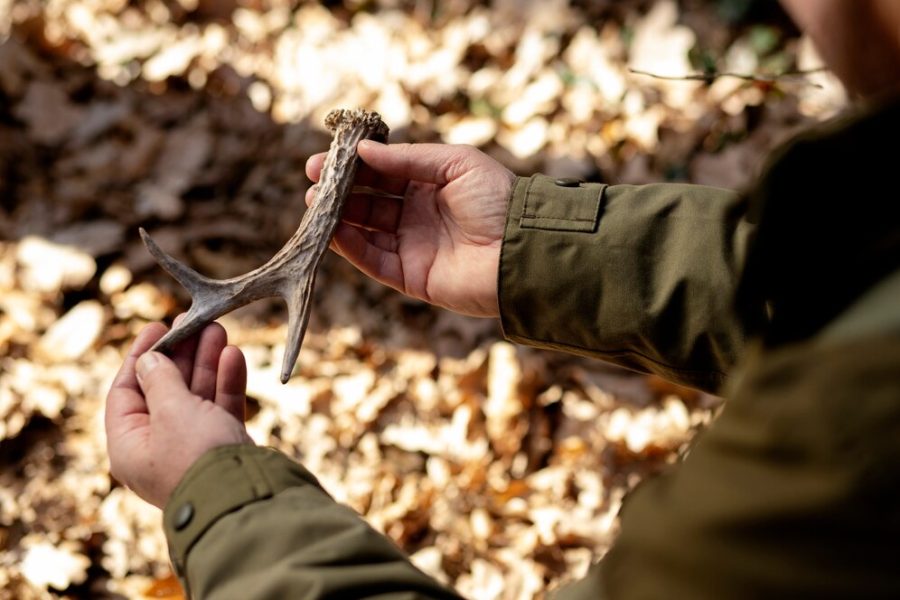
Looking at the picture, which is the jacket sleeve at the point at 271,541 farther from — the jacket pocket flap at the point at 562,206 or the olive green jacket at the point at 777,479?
the jacket pocket flap at the point at 562,206

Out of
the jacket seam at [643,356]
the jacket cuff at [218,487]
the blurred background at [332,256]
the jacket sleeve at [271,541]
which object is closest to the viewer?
the jacket sleeve at [271,541]

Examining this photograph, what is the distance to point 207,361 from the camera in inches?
62.4

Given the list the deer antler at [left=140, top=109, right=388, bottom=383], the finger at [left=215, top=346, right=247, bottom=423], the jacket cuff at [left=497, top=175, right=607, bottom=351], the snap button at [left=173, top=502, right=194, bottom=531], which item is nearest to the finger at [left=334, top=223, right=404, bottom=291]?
the deer antler at [left=140, top=109, right=388, bottom=383]

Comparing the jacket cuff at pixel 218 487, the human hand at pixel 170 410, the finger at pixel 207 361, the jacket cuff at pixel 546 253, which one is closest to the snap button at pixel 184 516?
the jacket cuff at pixel 218 487

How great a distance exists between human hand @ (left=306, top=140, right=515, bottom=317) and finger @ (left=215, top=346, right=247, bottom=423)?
1.44 ft

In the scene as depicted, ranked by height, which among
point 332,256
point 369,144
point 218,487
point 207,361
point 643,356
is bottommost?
point 332,256

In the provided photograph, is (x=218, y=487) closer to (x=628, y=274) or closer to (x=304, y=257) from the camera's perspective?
(x=304, y=257)

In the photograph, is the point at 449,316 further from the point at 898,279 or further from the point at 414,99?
the point at 898,279

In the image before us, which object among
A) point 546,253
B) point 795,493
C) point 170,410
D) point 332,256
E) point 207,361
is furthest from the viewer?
point 332,256

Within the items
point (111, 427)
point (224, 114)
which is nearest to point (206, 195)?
point (224, 114)

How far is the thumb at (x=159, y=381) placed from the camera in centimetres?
140

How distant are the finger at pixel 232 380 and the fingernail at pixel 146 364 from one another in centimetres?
12

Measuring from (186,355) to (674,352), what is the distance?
3.28ft

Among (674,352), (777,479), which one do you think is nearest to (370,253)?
(674,352)
